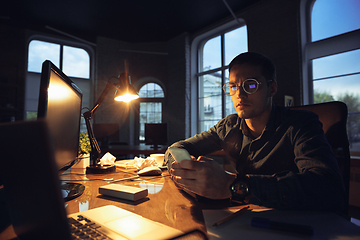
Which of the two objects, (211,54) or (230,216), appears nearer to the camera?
(230,216)

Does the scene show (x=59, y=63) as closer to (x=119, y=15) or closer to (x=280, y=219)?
(x=119, y=15)

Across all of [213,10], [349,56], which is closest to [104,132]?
[213,10]

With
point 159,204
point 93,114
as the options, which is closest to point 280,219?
point 159,204

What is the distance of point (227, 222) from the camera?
2.02 feet

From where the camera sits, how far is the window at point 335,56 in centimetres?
358

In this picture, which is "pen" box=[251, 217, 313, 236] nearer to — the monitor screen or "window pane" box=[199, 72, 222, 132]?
the monitor screen

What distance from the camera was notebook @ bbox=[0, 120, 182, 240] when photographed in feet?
0.94

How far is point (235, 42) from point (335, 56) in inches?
93.6

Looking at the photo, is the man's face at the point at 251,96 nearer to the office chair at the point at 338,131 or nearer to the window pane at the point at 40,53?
the office chair at the point at 338,131

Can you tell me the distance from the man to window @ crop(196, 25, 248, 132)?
425 cm

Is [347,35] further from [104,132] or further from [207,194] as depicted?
[104,132]

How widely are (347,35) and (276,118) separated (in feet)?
12.1

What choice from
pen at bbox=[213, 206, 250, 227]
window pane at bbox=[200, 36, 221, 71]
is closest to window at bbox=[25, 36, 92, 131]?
window pane at bbox=[200, 36, 221, 71]

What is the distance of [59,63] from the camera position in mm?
6461
